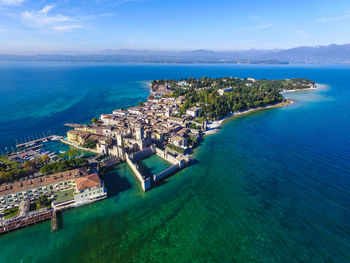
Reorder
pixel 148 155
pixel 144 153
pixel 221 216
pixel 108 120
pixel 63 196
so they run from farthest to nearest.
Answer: pixel 108 120 < pixel 148 155 < pixel 144 153 < pixel 63 196 < pixel 221 216

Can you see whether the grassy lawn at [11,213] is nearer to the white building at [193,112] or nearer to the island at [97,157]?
the island at [97,157]

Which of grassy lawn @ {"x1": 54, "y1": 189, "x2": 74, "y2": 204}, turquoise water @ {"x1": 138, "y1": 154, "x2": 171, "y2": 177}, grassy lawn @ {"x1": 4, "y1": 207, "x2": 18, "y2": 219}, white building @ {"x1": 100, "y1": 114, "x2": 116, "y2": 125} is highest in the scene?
white building @ {"x1": 100, "y1": 114, "x2": 116, "y2": 125}

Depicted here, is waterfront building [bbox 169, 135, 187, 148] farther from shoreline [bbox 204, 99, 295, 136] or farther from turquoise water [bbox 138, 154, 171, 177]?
shoreline [bbox 204, 99, 295, 136]

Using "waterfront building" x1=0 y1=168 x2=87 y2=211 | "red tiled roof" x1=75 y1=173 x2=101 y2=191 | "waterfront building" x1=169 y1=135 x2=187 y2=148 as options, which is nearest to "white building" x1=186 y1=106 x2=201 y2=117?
"waterfront building" x1=169 y1=135 x2=187 y2=148

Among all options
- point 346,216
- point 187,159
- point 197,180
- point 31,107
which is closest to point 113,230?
point 197,180

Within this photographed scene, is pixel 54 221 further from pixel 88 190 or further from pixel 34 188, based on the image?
pixel 34 188

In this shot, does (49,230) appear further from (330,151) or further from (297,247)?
(330,151)

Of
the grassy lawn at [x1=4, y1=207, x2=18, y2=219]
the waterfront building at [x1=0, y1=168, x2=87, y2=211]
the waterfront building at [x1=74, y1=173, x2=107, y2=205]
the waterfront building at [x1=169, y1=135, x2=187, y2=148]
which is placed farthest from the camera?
the waterfront building at [x1=169, y1=135, x2=187, y2=148]

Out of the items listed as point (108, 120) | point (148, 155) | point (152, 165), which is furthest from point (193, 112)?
point (152, 165)

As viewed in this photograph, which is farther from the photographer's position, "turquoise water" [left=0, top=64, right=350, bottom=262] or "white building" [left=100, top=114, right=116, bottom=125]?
"white building" [left=100, top=114, right=116, bottom=125]
